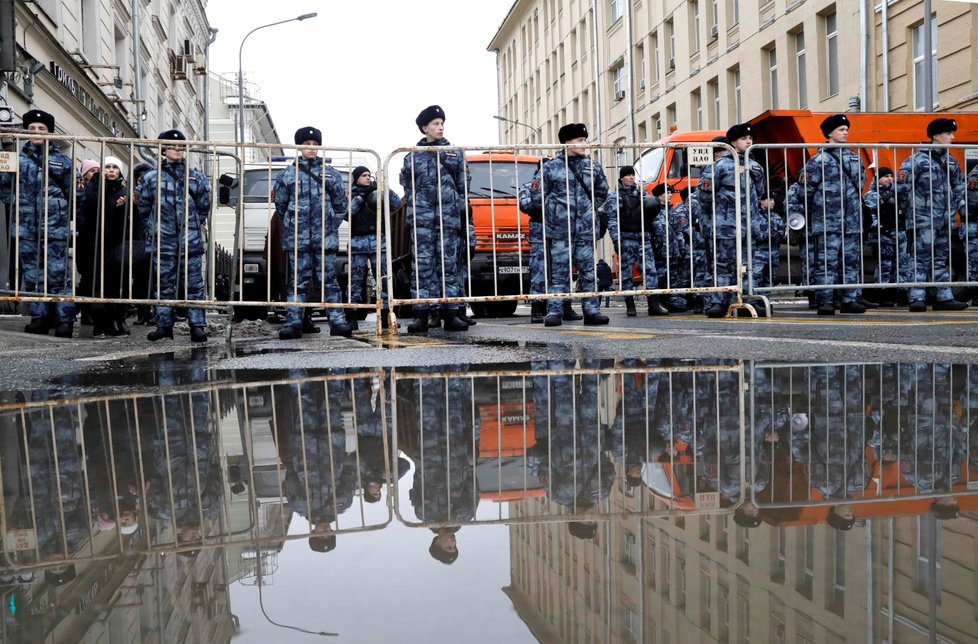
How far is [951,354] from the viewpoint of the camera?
392 centimetres

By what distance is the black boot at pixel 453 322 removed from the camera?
28.7 ft

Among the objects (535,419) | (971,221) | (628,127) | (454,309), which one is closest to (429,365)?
(535,419)

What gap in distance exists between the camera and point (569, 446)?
2.15m

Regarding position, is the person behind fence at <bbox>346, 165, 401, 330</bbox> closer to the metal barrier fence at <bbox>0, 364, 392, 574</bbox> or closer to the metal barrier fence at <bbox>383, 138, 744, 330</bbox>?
the metal barrier fence at <bbox>383, 138, 744, 330</bbox>

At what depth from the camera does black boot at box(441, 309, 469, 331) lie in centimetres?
876

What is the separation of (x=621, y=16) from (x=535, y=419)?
38.6 m

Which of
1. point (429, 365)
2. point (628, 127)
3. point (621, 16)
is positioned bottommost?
point (429, 365)

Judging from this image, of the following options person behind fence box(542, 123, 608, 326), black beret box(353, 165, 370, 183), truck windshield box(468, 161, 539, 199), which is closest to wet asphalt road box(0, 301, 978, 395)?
person behind fence box(542, 123, 608, 326)

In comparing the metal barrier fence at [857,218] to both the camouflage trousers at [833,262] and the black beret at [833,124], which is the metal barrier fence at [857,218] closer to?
the camouflage trousers at [833,262]

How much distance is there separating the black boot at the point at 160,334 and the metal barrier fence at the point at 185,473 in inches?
204

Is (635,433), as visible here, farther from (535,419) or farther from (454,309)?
(454,309)

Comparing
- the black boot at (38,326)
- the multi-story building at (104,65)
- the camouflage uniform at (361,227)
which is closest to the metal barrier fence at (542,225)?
the camouflage uniform at (361,227)

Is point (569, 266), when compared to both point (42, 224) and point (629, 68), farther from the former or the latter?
point (629, 68)

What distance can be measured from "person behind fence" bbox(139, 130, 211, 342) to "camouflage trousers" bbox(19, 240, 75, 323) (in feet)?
2.71
